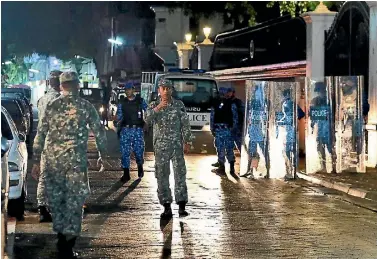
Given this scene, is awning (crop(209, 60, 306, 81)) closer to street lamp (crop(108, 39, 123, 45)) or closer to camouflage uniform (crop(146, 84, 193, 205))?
camouflage uniform (crop(146, 84, 193, 205))

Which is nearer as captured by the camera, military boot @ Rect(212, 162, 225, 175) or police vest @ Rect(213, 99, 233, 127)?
police vest @ Rect(213, 99, 233, 127)

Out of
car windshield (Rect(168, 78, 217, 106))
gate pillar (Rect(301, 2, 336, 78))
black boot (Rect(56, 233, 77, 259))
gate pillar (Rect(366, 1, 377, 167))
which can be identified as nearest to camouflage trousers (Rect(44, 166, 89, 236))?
black boot (Rect(56, 233, 77, 259))

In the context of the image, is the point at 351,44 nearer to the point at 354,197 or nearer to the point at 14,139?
the point at 354,197

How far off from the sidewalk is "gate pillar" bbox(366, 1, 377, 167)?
568 mm

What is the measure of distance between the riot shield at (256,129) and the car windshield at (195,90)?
1175 cm

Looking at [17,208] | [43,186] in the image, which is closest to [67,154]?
[43,186]

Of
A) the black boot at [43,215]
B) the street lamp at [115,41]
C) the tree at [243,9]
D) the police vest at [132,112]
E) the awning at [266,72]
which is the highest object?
the street lamp at [115,41]

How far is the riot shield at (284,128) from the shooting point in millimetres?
17625

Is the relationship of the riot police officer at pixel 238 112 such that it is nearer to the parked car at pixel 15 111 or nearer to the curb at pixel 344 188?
the curb at pixel 344 188

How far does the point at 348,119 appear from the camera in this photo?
711 inches

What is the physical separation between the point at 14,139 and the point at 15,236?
1.78 m

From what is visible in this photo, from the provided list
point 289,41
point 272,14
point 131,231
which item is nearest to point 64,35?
point 272,14

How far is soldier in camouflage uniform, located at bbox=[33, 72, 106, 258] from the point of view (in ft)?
30.1

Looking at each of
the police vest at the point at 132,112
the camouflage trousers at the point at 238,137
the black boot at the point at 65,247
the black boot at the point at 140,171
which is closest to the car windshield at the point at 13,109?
the black boot at the point at 140,171
